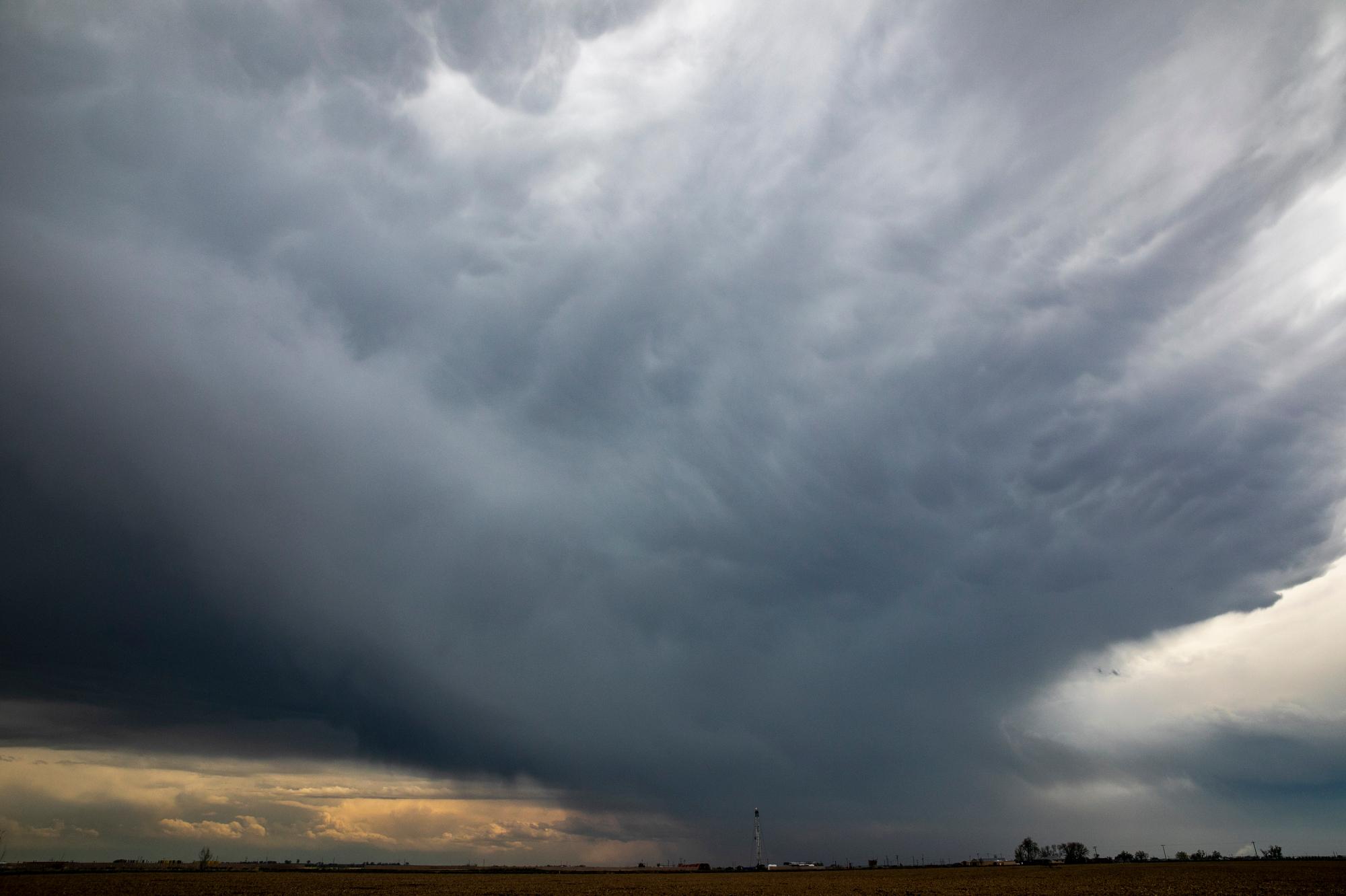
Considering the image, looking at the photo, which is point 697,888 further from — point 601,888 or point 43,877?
point 43,877

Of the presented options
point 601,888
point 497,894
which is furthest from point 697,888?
point 497,894

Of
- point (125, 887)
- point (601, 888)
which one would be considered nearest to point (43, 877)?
point (125, 887)

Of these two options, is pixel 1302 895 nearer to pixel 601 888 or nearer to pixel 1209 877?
pixel 1209 877

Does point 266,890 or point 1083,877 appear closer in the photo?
point 266,890

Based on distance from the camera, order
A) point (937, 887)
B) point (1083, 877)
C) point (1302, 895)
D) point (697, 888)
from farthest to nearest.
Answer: point (1083, 877) → point (697, 888) → point (937, 887) → point (1302, 895)

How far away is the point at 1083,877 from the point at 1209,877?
872 inches

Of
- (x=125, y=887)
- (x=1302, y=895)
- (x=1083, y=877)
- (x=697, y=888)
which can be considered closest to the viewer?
(x=1302, y=895)

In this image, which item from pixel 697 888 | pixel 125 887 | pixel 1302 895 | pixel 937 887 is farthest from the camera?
pixel 697 888

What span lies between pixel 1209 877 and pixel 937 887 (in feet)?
184

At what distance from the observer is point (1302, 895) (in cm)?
9156

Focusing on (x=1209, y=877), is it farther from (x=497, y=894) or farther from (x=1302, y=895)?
(x=497, y=894)

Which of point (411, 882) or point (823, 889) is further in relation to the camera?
point (411, 882)

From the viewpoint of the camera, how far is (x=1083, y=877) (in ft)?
495

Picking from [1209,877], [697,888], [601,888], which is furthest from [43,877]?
[1209,877]
